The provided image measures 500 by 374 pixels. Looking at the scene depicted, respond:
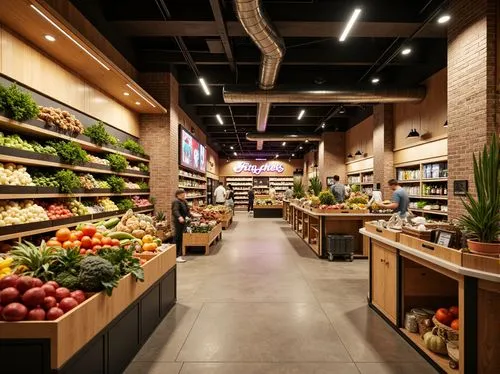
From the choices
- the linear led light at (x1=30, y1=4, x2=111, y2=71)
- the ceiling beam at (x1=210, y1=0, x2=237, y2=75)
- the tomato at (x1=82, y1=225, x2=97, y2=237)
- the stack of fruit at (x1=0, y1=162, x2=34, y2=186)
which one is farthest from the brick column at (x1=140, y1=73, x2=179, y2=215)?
the tomato at (x1=82, y1=225, x2=97, y2=237)

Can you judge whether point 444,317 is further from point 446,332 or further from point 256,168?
point 256,168

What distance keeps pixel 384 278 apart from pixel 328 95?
6.10 meters

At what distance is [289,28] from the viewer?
645cm

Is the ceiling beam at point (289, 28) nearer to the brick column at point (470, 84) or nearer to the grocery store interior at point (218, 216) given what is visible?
the grocery store interior at point (218, 216)

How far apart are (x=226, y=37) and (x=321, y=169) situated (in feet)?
37.1

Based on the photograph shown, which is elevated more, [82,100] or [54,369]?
[82,100]

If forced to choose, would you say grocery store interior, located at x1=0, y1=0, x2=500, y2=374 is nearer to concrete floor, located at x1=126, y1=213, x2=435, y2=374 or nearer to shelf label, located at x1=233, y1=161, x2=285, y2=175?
concrete floor, located at x1=126, y1=213, x2=435, y2=374

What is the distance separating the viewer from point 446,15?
5652mm

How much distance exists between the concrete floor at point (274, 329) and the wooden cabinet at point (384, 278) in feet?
0.58

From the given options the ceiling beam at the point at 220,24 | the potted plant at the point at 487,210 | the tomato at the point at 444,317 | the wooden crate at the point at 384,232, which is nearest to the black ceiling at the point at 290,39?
the ceiling beam at the point at 220,24

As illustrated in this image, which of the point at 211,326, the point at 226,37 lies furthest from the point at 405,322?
the point at 226,37

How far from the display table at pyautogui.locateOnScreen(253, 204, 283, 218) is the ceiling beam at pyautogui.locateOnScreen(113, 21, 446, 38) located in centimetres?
1228

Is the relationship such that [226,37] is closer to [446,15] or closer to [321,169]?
[446,15]

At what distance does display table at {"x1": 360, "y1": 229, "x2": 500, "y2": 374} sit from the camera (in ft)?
7.57
